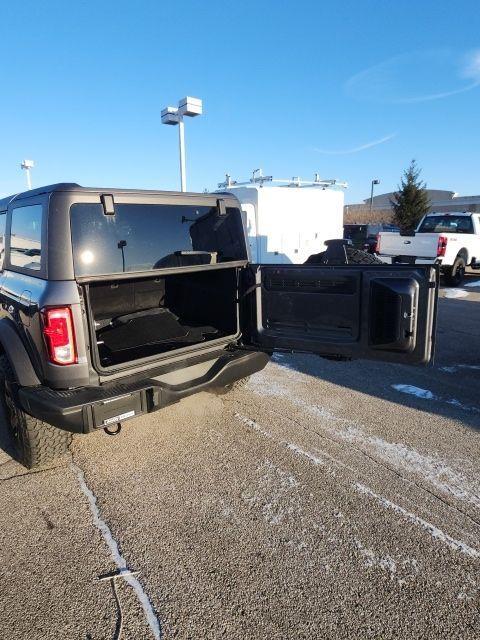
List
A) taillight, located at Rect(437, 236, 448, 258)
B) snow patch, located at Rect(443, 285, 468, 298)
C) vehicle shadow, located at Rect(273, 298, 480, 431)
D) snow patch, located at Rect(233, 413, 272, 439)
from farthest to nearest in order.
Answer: taillight, located at Rect(437, 236, 448, 258) → snow patch, located at Rect(443, 285, 468, 298) → vehicle shadow, located at Rect(273, 298, 480, 431) → snow patch, located at Rect(233, 413, 272, 439)

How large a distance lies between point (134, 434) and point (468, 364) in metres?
4.21

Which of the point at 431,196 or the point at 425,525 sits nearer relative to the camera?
the point at 425,525

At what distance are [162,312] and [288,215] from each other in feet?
27.0

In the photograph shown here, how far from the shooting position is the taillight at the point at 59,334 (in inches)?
107

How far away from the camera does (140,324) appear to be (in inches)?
172

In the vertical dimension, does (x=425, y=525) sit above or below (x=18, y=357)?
below

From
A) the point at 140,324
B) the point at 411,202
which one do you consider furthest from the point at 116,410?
the point at 411,202

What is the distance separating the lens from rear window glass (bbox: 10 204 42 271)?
296 centimetres

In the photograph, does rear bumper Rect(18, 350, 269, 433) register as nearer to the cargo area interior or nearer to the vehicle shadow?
the cargo area interior

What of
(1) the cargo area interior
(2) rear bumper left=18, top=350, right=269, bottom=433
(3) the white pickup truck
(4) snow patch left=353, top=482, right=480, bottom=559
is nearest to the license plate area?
(2) rear bumper left=18, top=350, right=269, bottom=433

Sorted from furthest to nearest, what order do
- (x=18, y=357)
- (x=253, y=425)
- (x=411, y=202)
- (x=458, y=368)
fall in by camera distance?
(x=411, y=202), (x=458, y=368), (x=253, y=425), (x=18, y=357)

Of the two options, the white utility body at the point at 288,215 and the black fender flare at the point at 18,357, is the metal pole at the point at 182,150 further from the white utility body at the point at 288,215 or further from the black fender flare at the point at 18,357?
the black fender flare at the point at 18,357

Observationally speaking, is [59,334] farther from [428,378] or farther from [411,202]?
[411,202]

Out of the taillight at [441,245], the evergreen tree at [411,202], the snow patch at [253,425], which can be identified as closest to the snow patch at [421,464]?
the snow patch at [253,425]
